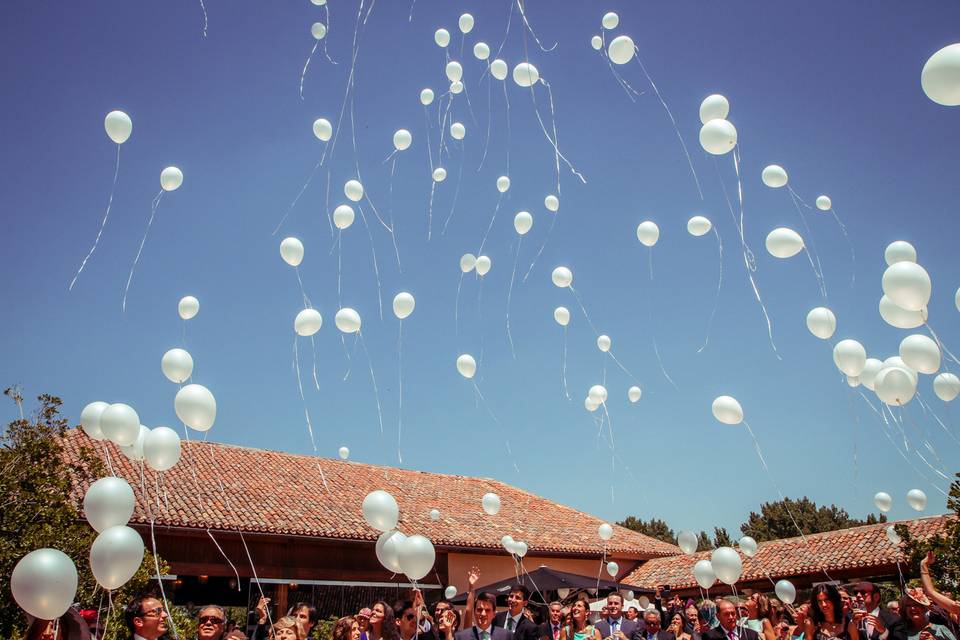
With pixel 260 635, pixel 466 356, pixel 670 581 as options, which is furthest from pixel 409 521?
pixel 466 356

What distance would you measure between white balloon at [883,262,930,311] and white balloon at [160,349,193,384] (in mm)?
5993

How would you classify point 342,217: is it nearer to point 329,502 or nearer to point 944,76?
point 944,76

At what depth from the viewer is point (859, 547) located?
16469mm

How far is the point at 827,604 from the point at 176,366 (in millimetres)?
5977

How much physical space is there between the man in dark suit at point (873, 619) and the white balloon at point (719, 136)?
4074mm

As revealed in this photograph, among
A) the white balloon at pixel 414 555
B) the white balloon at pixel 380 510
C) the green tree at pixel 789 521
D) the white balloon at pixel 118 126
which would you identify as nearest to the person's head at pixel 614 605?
the white balloon at pixel 414 555

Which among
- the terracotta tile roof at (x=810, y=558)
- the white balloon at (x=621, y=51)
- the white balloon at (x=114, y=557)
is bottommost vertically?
the white balloon at (x=114, y=557)

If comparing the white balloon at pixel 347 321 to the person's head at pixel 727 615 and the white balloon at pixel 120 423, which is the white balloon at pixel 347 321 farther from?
the person's head at pixel 727 615

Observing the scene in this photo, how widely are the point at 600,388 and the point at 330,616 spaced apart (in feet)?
27.3

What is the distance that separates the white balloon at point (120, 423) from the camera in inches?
241

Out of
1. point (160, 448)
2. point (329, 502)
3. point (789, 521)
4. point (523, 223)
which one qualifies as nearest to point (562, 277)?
point (523, 223)

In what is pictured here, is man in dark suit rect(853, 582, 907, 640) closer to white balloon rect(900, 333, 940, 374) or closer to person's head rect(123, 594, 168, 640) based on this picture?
white balloon rect(900, 333, 940, 374)

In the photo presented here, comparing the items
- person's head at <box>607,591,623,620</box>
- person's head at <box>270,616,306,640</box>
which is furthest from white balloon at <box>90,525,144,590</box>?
person's head at <box>607,591,623,620</box>

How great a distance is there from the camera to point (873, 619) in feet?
18.7
